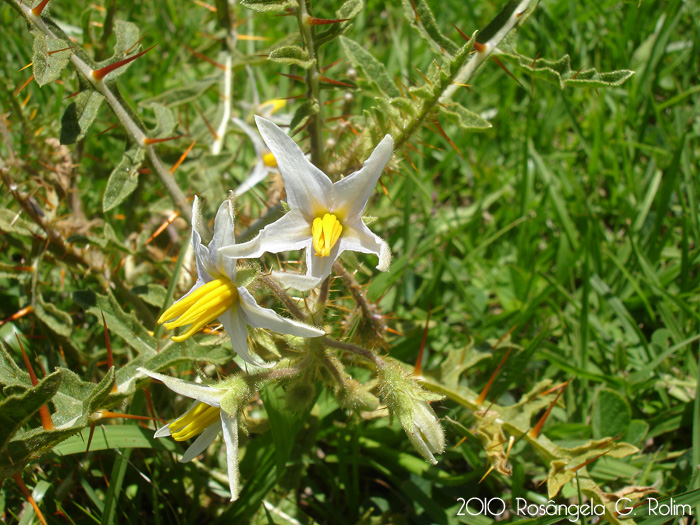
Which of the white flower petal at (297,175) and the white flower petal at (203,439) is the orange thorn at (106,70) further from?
the white flower petal at (203,439)

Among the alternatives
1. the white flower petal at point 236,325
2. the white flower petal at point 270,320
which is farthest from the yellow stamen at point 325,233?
the white flower petal at point 236,325

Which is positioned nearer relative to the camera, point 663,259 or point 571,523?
point 571,523

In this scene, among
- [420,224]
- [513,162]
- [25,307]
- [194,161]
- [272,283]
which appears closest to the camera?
[272,283]

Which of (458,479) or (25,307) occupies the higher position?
(25,307)

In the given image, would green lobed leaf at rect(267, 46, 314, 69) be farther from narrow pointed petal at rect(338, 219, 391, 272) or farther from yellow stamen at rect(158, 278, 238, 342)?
yellow stamen at rect(158, 278, 238, 342)

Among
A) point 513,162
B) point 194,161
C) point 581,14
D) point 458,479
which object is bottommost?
point 458,479

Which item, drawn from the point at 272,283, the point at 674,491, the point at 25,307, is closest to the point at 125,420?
the point at 25,307

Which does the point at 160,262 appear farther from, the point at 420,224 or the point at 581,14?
the point at 581,14
